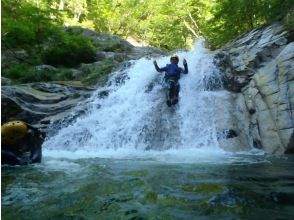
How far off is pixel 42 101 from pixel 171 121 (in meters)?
5.21

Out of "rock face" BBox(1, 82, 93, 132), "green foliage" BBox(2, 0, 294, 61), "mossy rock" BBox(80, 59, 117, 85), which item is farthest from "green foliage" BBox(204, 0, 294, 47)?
"rock face" BBox(1, 82, 93, 132)

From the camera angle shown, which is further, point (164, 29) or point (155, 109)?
point (164, 29)

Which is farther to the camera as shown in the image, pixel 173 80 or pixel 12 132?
pixel 173 80

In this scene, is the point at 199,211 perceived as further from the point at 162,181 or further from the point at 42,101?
the point at 42,101

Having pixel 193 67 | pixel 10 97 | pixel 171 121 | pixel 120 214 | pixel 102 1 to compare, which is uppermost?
pixel 102 1

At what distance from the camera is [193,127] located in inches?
490

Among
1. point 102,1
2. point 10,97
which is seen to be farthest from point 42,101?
point 102,1

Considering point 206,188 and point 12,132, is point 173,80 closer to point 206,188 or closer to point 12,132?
point 12,132

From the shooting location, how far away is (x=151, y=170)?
7.31 meters

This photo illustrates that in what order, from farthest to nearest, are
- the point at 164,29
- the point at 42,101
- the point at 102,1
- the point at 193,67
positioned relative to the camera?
the point at 102,1, the point at 164,29, the point at 193,67, the point at 42,101

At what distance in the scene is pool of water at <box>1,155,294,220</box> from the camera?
436 cm

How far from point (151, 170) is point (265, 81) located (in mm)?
6264

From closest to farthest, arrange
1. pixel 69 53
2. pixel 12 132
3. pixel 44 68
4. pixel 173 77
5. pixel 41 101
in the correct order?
pixel 12 132
pixel 173 77
pixel 41 101
pixel 44 68
pixel 69 53

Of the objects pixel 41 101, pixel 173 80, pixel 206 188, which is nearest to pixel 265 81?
pixel 173 80
